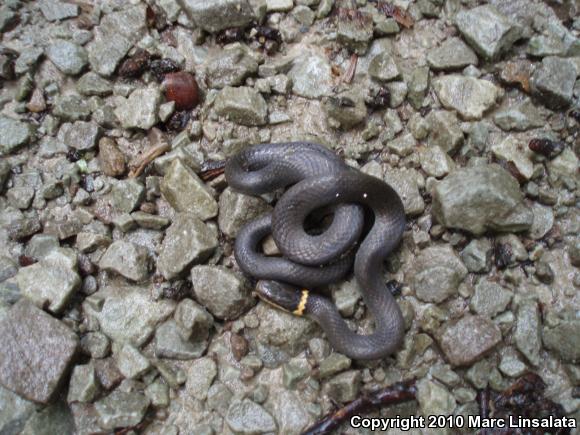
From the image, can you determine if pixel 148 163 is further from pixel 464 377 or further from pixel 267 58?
pixel 464 377

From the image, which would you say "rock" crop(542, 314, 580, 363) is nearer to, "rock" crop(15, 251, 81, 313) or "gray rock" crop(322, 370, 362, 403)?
"gray rock" crop(322, 370, 362, 403)

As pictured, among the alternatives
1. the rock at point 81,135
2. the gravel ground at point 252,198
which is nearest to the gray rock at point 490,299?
the gravel ground at point 252,198

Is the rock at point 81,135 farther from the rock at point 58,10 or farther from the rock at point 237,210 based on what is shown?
the rock at point 237,210

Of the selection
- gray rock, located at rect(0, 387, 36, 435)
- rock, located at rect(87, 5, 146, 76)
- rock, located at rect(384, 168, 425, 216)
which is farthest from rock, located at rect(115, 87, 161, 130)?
gray rock, located at rect(0, 387, 36, 435)

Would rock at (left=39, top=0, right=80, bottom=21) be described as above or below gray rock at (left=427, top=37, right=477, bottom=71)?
below

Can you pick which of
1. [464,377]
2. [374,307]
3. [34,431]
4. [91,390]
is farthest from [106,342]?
[464,377]

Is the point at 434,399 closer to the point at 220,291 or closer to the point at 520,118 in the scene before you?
the point at 220,291
